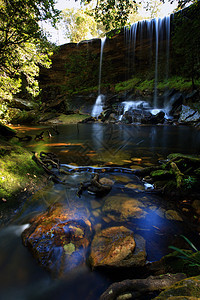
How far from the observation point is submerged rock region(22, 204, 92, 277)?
156 cm

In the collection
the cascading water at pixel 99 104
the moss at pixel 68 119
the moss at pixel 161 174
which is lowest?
the moss at pixel 161 174

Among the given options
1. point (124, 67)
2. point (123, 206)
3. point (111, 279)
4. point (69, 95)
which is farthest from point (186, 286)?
point (124, 67)

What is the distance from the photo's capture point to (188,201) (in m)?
2.63

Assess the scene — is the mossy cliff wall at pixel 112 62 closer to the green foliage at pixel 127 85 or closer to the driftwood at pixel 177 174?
the green foliage at pixel 127 85

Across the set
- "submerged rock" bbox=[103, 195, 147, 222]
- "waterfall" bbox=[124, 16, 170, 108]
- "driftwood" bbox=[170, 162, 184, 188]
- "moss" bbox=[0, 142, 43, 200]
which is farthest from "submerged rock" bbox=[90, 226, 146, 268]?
"waterfall" bbox=[124, 16, 170, 108]

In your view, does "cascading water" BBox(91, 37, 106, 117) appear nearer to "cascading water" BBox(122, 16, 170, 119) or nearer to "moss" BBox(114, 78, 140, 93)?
"moss" BBox(114, 78, 140, 93)

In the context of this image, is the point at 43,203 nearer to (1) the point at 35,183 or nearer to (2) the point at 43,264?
(1) the point at 35,183

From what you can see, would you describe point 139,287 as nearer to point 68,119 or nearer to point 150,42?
point 68,119

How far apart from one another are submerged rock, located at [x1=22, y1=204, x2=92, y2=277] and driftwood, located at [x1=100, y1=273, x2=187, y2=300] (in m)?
0.54

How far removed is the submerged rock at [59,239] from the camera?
1.56 m

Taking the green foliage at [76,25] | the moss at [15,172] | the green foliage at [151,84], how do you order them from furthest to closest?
the green foliage at [76,25], the green foliage at [151,84], the moss at [15,172]

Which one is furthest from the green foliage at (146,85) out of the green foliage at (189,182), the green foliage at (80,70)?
the green foliage at (189,182)

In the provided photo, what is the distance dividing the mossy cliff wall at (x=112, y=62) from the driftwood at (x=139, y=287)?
24.6 m

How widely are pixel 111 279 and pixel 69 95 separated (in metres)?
28.1
